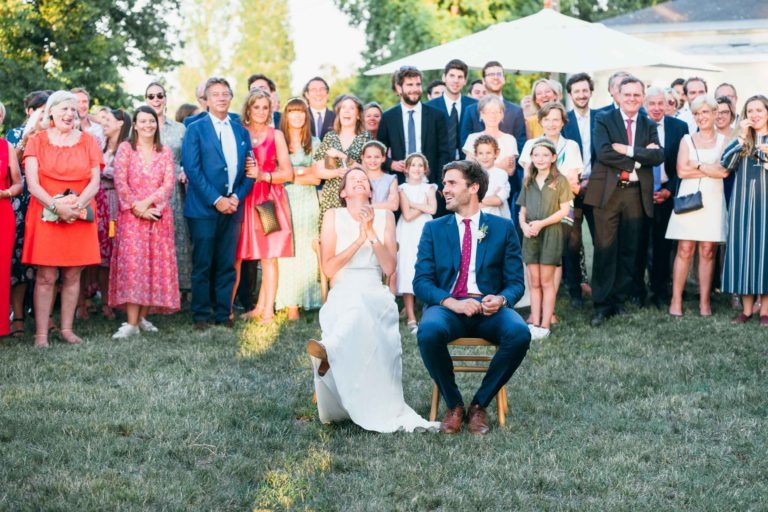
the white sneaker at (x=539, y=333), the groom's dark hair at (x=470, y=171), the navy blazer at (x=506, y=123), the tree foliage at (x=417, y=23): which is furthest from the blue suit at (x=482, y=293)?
the tree foliage at (x=417, y=23)

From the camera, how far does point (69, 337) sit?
28.1 ft

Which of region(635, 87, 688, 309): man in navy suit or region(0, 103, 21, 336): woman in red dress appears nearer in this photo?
region(0, 103, 21, 336): woman in red dress

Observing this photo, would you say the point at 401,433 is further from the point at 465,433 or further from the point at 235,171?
the point at 235,171

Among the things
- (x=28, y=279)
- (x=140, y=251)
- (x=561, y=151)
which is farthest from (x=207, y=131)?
(x=561, y=151)

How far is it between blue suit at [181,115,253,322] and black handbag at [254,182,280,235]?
0.62 feet

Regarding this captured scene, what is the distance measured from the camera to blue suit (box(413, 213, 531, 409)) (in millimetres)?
5859

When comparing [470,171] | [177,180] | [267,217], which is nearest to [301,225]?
[267,217]

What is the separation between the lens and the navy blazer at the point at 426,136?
32.3ft

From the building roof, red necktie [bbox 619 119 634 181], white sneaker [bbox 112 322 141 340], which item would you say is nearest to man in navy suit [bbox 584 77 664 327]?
red necktie [bbox 619 119 634 181]

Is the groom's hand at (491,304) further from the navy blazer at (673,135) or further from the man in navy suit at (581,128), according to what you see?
the navy blazer at (673,135)

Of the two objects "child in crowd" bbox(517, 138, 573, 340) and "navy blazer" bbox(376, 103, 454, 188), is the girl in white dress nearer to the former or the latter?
"child in crowd" bbox(517, 138, 573, 340)

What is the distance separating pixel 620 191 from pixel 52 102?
198 inches

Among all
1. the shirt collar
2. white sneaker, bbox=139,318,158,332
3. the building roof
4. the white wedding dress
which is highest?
the building roof

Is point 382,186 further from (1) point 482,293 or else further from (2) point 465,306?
(2) point 465,306
